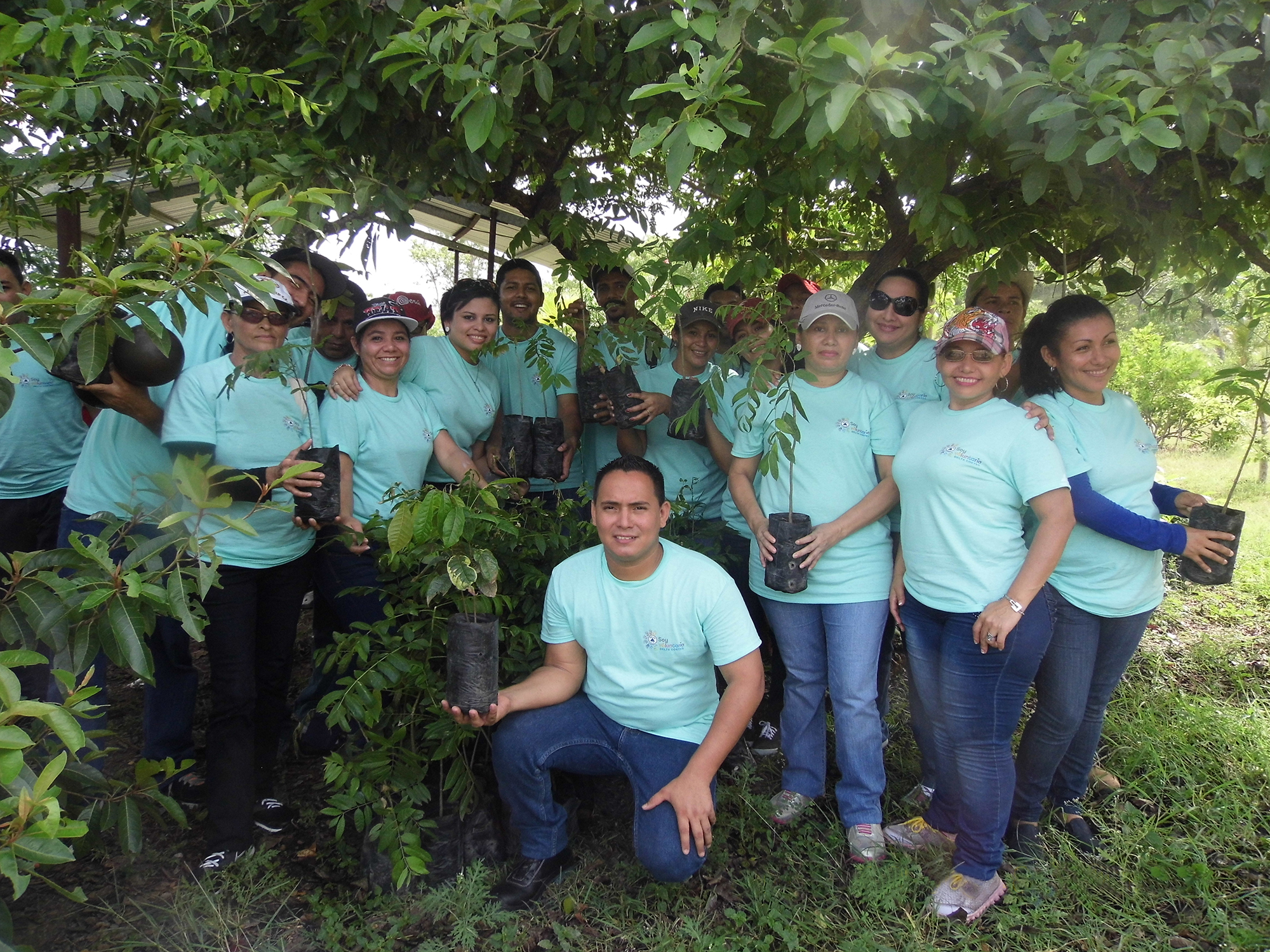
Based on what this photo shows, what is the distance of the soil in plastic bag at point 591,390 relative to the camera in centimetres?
361

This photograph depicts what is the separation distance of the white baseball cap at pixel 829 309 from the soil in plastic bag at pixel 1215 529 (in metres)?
1.26

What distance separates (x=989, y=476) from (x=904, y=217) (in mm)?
1972

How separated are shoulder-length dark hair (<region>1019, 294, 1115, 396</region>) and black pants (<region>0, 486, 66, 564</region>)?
3.69 metres

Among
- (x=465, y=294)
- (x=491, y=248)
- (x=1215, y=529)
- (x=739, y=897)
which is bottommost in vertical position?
(x=739, y=897)

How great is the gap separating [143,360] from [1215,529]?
3.35 metres

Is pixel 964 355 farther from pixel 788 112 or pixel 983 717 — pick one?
pixel 983 717

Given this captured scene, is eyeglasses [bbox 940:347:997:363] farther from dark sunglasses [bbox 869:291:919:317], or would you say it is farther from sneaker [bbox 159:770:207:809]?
sneaker [bbox 159:770:207:809]

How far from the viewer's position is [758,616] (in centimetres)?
358

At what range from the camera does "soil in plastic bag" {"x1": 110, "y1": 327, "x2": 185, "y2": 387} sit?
2.57 m

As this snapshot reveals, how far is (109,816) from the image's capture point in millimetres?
2193

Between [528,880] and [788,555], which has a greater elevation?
[788,555]

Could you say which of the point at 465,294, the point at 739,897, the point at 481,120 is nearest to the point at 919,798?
the point at 739,897

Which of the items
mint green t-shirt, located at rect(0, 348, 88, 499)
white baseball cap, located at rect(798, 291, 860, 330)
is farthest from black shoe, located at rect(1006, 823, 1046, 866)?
mint green t-shirt, located at rect(0, 348, 88, 499)

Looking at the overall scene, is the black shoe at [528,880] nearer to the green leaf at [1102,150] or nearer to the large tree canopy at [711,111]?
the large tree canopy at [711,111]
